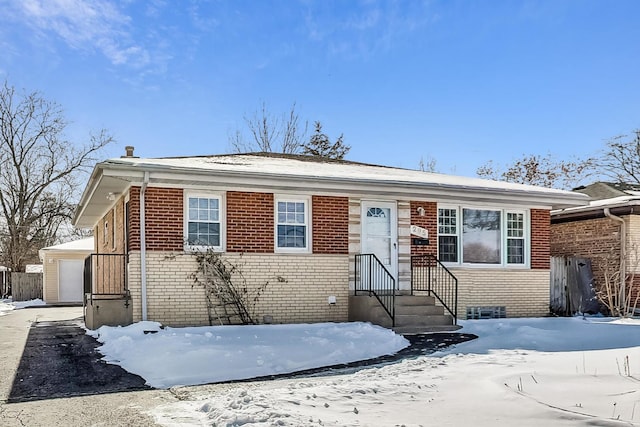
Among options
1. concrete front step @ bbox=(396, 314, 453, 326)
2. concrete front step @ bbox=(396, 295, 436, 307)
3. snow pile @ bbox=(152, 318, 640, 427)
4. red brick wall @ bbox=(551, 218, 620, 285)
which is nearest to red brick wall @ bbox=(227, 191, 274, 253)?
concrete front step @ bbox=(396, 295, 436, 307)

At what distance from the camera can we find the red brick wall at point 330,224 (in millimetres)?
12328

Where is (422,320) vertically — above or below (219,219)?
below

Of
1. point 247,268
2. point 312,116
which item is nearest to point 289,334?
point 247,268

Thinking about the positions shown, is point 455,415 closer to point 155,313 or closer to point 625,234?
point 155,313

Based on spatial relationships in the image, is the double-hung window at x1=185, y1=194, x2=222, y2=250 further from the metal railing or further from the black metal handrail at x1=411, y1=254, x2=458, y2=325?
the black metal handrail at x1=411, y1=254, x2=458, y2=325

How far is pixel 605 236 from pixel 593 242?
0.44 meters

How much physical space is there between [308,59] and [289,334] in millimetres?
9386

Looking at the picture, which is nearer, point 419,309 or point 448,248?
point 419,309

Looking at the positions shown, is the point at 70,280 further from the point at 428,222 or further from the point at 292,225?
the point at 428,222

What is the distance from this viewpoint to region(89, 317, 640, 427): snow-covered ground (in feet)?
16.3

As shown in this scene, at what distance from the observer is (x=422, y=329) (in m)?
11.3

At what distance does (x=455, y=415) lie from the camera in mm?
4969

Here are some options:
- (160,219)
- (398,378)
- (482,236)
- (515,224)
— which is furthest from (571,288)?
(160,219)

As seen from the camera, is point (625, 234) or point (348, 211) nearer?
point (348, 211)
